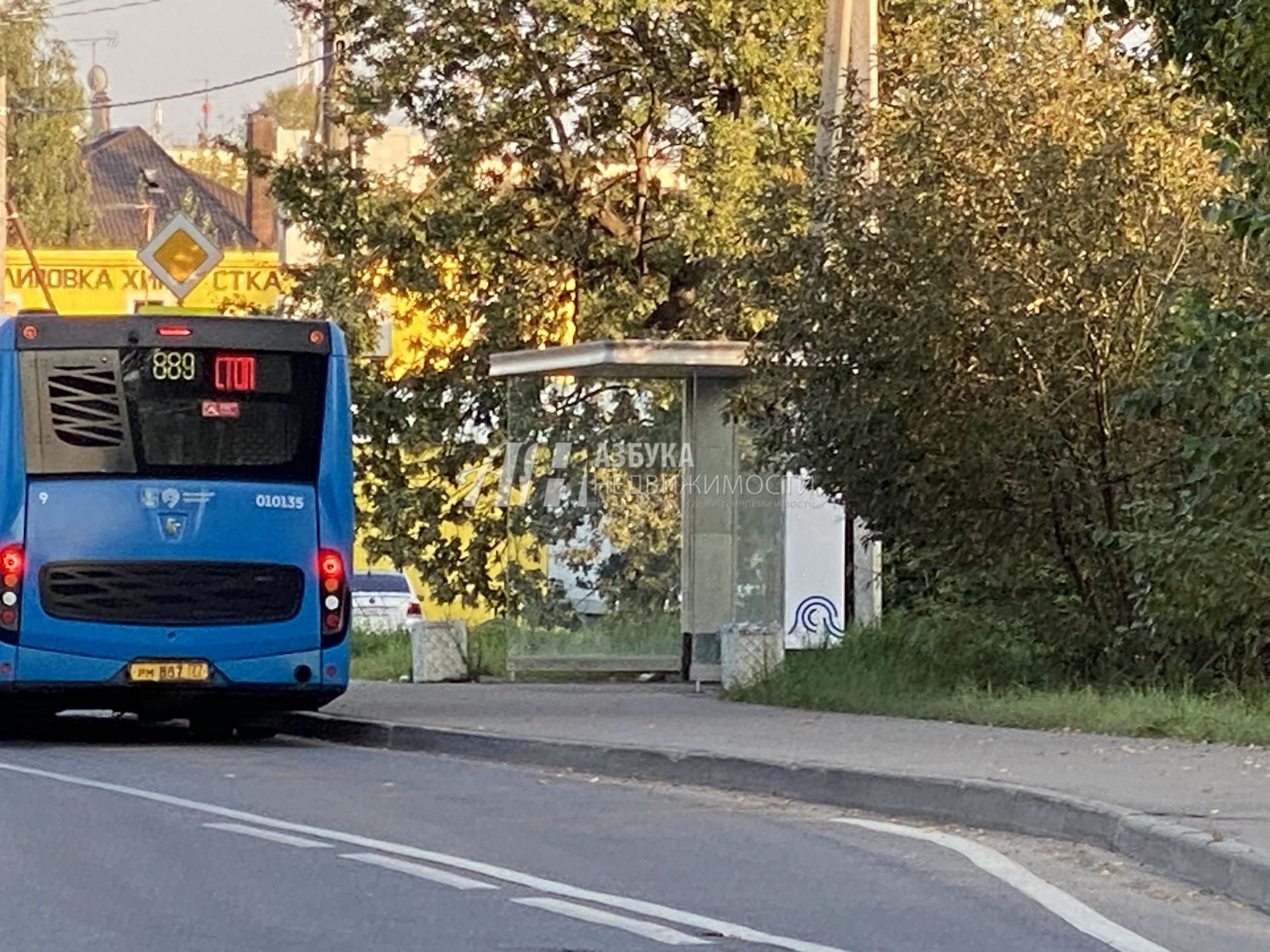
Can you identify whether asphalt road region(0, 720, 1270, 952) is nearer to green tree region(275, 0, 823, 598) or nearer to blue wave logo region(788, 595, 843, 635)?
blue wave logo region(788, 595, 843, 635)

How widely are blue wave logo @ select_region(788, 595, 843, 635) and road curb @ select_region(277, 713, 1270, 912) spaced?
251 inches

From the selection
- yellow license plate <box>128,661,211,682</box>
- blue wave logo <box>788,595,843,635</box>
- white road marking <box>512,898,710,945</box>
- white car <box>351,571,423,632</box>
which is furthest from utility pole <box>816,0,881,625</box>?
white car <box>351,571,423,632</box>

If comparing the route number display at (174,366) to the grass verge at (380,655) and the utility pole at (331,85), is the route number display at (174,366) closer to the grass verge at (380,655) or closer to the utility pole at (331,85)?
the grass verge at (380,655)

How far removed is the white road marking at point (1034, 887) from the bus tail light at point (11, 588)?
7191 millimetres

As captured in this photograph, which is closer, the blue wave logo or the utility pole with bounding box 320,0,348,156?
the blue wave logo

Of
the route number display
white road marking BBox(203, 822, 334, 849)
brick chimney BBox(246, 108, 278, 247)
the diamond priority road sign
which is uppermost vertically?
brick chimney BBox(246, 108, 278, 247)

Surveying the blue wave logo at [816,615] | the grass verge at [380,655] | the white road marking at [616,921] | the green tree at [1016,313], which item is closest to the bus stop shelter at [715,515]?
the blue wave logo at [816,615]

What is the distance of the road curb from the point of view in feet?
35.3

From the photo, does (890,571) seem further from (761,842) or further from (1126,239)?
(761,842)

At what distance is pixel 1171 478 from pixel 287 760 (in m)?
6.82

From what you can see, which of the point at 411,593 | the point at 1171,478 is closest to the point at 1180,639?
the point at 1171,478

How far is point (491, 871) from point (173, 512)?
27.1ft

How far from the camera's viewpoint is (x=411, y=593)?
152 ft

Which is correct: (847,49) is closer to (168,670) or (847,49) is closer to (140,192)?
(168,670)
